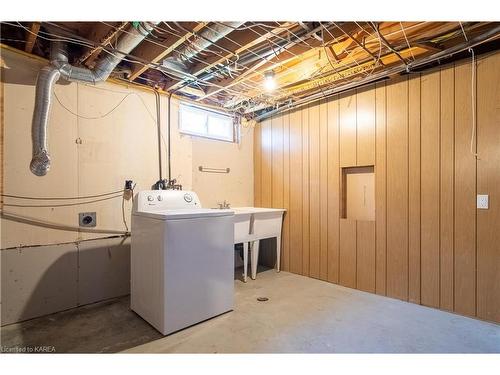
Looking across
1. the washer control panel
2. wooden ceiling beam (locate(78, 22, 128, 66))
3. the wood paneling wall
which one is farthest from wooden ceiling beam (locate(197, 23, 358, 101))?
the washer control panel

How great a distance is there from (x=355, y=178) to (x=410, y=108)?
90 centimetres

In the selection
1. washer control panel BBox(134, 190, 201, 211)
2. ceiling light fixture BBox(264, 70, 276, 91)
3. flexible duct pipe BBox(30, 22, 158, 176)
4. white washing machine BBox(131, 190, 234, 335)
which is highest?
ceiling light fixture BBox(264, 70, 276, 91)

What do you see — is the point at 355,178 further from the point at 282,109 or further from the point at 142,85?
the point at 142,85

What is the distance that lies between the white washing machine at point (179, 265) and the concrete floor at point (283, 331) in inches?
4.7

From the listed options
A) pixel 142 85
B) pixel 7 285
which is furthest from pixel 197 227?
pixel 142 85

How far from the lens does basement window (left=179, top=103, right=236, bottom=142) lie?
349 centimetres

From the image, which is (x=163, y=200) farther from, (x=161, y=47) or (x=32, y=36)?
(x=32, y=36)

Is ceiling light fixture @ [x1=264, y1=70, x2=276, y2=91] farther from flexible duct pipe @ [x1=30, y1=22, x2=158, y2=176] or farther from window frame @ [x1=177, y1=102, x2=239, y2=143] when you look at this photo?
flexible duct pipe @ [x1=30, y1=22, x2=158, y2=176]

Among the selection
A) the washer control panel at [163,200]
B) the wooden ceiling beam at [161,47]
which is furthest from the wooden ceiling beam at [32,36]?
the washer control panel at [163,200]

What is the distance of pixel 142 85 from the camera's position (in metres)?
3.03

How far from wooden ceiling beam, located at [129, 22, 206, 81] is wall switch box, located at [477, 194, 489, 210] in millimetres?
2589

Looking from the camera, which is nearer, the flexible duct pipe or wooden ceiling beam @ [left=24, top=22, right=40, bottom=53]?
wooden ceiling beam @ [left=24, top=22, right=40, bottom=53]
